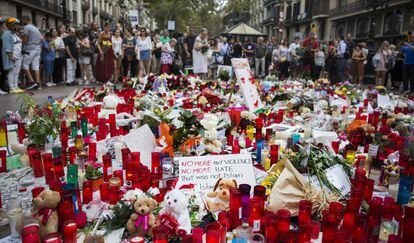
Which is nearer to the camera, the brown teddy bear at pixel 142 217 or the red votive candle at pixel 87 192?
the brown teddy bear at pixel 142 217

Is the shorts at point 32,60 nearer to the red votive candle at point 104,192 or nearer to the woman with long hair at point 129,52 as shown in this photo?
the woman with long hair at point 129,52

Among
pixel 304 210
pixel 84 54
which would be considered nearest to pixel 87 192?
pixel 304 210

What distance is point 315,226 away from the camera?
1.95 m

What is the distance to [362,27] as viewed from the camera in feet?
87.4

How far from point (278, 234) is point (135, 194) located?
900mm

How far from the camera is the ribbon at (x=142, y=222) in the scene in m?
2.02

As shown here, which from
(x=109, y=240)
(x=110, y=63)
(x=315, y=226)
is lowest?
(x=109, y=240)

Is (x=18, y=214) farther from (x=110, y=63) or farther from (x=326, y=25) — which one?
(x=326, y=25)

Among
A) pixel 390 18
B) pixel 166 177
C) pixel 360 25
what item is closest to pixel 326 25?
pixel 360 25

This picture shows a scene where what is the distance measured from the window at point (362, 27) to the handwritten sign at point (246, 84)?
24.1 meters

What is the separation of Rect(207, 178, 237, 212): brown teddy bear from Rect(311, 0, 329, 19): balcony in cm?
3265

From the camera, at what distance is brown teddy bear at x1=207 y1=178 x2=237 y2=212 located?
2.28 metres

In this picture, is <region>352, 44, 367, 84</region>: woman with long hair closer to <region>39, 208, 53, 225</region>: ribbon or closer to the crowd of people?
the crowd of people

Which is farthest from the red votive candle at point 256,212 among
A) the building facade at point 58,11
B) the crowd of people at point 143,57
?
the building facade at point 58,11
